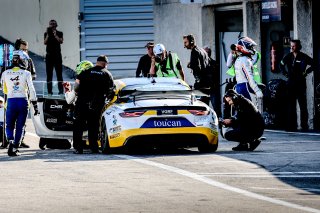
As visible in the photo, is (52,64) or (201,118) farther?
(52,64)

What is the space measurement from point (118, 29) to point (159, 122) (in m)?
17.6

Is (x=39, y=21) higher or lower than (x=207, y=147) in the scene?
higher

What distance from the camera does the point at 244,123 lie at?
2094 cm

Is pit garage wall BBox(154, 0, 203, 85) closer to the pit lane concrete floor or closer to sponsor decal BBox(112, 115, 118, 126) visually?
the pit lane concrete floor

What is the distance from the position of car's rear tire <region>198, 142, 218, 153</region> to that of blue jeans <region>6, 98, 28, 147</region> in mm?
2986

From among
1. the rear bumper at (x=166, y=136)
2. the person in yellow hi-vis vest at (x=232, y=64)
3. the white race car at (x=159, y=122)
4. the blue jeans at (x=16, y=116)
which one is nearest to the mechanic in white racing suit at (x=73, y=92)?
the blue jeans at (x=16, y=116)

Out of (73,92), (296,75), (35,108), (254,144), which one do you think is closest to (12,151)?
(35,108)

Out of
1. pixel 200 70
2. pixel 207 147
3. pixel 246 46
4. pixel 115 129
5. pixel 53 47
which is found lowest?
pixel 207 147

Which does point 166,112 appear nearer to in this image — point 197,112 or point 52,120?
point 197,112

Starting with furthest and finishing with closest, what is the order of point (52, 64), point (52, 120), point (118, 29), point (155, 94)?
1. point (118, 29)
2. point (52, 64)
3. point (52, 120)
4. point (155, 94)

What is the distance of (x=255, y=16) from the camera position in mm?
30656

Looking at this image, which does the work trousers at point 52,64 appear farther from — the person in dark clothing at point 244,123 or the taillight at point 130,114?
the taillight at point 130,114

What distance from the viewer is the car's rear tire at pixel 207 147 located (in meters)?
20.5

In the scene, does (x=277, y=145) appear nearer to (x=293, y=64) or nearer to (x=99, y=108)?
(x=99, y=108)
